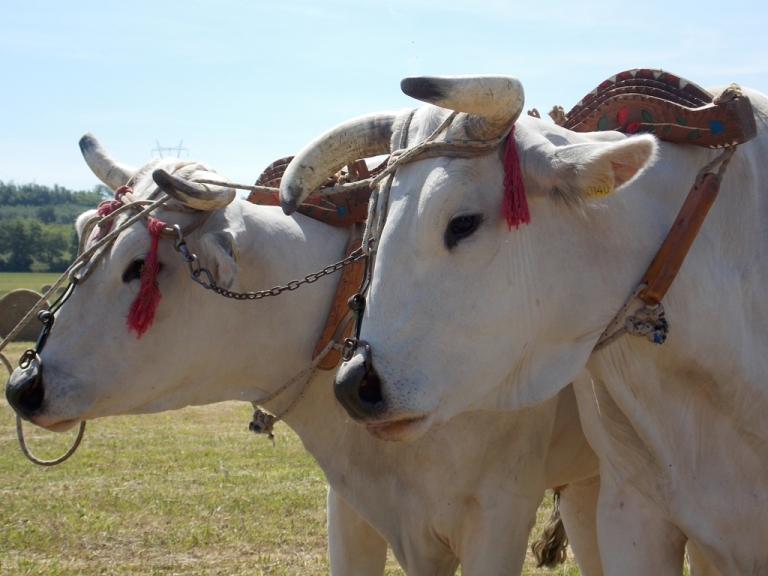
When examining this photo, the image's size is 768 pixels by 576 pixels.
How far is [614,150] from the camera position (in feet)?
8.27

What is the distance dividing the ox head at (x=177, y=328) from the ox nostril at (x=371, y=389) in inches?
47.9

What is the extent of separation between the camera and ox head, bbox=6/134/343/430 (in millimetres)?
3555

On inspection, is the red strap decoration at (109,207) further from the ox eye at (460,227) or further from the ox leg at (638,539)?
the ox leg at (638,539)

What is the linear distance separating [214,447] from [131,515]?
2.96m

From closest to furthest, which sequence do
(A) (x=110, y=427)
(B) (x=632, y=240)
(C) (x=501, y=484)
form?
(B) (x=632, y=240) → (C) (x=501, y=484) → (A) (x=110, y=427)

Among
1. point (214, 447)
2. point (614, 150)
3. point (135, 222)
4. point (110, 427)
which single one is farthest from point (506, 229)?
point (110, 427)

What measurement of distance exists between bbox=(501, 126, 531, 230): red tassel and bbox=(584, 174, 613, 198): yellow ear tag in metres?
0.19

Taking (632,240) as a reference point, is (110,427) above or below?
below

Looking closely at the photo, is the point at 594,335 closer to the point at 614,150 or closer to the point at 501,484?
the point at 614,150

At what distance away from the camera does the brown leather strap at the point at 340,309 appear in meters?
3.83

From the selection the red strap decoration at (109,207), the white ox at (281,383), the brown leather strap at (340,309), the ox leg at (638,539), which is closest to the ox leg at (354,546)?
the white ox at (281,383)

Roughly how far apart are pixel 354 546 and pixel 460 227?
2.21 m

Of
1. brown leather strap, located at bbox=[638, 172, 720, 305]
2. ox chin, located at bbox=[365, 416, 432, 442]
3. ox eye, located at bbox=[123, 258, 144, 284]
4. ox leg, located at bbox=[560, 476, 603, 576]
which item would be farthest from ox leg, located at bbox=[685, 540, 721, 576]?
ox eye, located at bbox=[123, 258, 144, 284]

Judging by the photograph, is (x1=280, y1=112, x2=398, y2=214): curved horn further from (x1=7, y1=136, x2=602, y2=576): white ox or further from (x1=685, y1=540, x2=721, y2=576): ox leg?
(x1=685, y1=540, x2=721, y2=576): ox leg
